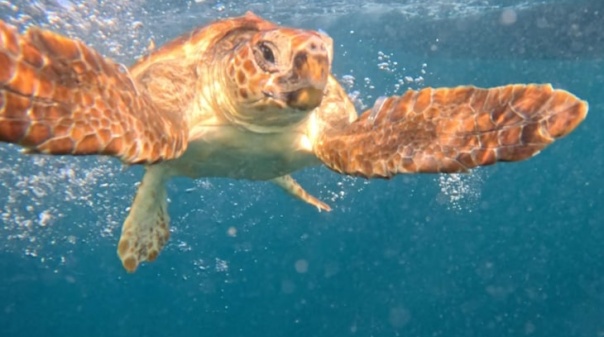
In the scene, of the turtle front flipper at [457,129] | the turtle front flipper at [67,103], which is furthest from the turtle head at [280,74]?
the turtle front flipper at [67,103]

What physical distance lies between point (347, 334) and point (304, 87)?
37.1 metres

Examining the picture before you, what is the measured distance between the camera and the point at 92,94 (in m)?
1.94

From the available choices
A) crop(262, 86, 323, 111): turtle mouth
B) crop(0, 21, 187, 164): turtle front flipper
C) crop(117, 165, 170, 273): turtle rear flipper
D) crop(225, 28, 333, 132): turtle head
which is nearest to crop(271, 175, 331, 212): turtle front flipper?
crop(117, 165, 170, 273): turtle rear flipper

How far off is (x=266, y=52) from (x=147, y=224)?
8.83ft

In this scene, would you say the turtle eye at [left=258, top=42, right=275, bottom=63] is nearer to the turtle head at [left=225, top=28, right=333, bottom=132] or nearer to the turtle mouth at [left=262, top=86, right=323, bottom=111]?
the turtle head at [left=225, top=28, right=333, bottom=132]

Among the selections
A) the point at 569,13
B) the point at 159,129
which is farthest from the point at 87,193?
the point at 159,129

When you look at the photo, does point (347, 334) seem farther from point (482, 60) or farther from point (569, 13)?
point (569, 13)

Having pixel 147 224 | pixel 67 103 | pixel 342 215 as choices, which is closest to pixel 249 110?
pixel 67 103

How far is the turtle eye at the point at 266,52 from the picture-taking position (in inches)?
92.6

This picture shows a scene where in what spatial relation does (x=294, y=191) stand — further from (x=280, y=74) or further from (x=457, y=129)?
(x=457, y=129)

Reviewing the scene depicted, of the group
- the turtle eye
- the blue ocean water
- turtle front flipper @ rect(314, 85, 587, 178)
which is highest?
the turtle eye

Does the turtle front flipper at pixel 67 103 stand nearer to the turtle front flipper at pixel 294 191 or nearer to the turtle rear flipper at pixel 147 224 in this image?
the turtle rear flipper at pixel 147 224

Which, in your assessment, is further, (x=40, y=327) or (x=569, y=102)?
(x=40, y=327)

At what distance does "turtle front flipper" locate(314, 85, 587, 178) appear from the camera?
2.02 metres
